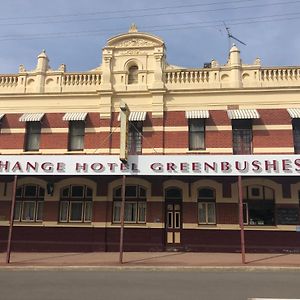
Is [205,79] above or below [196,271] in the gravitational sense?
above

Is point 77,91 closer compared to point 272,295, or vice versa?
point 272,295

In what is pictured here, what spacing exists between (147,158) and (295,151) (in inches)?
281

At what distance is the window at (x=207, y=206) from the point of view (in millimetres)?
17438

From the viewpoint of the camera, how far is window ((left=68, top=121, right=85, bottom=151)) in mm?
18897

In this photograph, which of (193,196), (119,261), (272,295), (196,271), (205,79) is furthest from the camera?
(205,79)

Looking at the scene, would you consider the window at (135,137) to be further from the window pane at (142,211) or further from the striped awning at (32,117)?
the striped awning at (32,117)

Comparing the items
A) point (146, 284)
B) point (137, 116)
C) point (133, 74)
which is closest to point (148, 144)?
point (137, 116)

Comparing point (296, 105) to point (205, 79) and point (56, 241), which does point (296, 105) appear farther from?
point (56, 241)

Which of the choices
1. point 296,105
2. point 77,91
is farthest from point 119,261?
point 296,105

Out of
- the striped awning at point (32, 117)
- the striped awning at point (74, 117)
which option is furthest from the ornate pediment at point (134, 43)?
the striped awning at point (32, 117)

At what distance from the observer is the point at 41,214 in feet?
59.8

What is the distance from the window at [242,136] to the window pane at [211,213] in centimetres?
272

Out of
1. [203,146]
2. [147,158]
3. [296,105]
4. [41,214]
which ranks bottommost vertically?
[41,214]

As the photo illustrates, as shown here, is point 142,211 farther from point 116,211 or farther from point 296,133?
point 296,133
